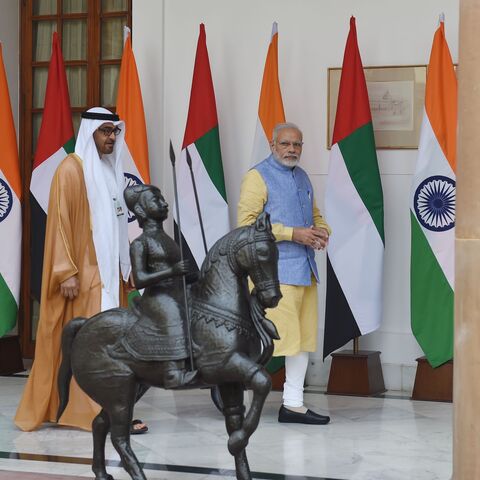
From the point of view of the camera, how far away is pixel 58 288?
6.20 meters

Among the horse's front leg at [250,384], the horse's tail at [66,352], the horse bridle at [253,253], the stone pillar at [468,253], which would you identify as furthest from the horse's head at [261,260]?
the horse's tail at [66,352]

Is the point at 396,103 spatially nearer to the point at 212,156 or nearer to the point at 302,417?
the point at 212,156

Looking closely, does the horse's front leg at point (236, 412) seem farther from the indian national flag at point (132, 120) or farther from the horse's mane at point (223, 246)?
the indian national flag at point (132, 120)

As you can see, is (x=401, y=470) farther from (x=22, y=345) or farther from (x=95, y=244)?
(x=22, y=345)

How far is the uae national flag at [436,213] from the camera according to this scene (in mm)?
7102

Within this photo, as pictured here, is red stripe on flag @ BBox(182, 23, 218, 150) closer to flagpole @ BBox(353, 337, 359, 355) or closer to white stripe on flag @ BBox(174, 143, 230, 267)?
white stripe on flag @ BBox(174, 143, 230, 267)

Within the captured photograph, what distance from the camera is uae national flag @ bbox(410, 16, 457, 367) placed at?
7.10 meters

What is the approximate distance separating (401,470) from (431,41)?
329 centimetres

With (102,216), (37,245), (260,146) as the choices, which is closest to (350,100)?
(260,146)

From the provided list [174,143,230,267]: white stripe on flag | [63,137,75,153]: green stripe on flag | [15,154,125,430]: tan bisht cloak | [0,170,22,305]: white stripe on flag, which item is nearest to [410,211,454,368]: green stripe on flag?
[174,143,230,267]: white stripe on flag

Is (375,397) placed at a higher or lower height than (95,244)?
lower

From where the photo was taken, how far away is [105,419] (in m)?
4.73

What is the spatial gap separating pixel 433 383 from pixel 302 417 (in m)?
1.22

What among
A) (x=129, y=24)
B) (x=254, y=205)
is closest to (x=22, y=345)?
(x=129, y=24)
